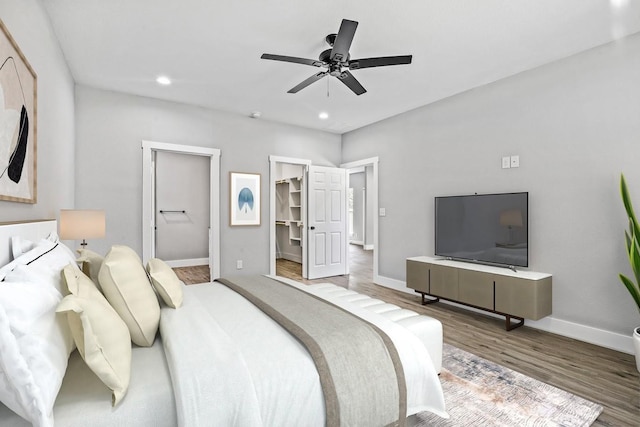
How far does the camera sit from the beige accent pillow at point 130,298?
140 centimetres

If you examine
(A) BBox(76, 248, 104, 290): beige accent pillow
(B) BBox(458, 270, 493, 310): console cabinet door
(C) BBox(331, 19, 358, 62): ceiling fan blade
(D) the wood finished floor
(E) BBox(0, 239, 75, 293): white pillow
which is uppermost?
(C) BBox(331, 19, 358, 62): ceiling fan blade

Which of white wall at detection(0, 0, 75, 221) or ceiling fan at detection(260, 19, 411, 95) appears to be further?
ceiling fan at detection(260, 19, 411, 95)

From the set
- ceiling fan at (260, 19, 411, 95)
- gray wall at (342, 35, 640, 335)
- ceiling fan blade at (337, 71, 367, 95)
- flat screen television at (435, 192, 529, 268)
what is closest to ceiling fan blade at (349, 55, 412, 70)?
ceiling fan at (260, 19, 411, 95)

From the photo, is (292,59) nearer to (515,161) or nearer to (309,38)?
(309,38)

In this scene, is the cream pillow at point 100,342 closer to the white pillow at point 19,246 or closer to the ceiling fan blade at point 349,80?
the white pillow at point 19,246

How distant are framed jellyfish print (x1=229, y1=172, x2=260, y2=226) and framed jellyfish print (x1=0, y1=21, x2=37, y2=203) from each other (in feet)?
9.28

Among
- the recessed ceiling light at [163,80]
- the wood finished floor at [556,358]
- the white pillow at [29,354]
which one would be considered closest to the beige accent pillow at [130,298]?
the white pillow at [29,354]

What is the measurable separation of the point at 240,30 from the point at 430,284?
3346 millimetres

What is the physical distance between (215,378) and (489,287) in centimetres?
298

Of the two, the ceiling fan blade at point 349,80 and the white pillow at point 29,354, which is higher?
the ceiling fan blade at point 349,80

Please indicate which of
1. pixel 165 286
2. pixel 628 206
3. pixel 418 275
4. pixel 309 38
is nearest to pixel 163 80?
pixel 309 38

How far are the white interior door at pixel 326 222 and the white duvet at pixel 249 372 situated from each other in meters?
3.87

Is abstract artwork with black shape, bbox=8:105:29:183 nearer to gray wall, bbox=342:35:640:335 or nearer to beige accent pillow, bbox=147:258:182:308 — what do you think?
beige accent pillow, bbox=147:258:182:308

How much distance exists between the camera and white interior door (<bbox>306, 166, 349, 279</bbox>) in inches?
219
